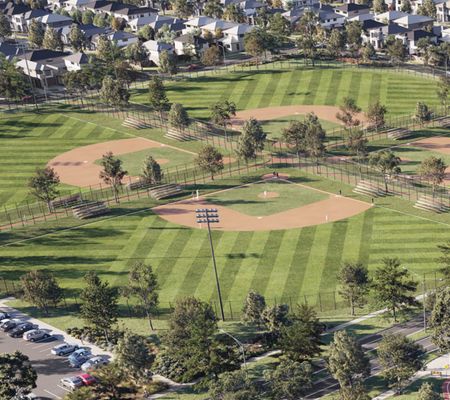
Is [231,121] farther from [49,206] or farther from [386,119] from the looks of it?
[49,206]

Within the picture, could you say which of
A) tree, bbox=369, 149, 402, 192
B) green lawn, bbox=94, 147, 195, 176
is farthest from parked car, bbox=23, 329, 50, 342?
tree, bbox=369, 149, 402, 192

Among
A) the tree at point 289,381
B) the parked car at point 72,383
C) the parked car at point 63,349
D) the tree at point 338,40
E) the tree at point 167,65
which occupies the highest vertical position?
the tree at point 338,40

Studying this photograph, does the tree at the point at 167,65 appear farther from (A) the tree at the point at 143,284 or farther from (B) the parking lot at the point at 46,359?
(A) the tree at the point at 143,284

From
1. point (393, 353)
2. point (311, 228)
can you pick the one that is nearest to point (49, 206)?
point (311, 228)

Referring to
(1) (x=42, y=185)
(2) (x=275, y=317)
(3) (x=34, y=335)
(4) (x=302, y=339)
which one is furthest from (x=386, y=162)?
(3) (x=34, y=335)

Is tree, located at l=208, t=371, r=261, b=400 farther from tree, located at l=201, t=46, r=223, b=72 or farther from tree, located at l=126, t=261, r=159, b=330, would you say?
tree, located at l=201, t=46, r=223, b=72

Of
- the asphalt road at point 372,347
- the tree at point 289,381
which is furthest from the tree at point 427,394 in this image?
the tree at point 289,381

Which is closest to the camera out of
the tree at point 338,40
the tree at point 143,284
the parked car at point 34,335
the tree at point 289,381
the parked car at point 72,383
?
the tree at point 289,381
